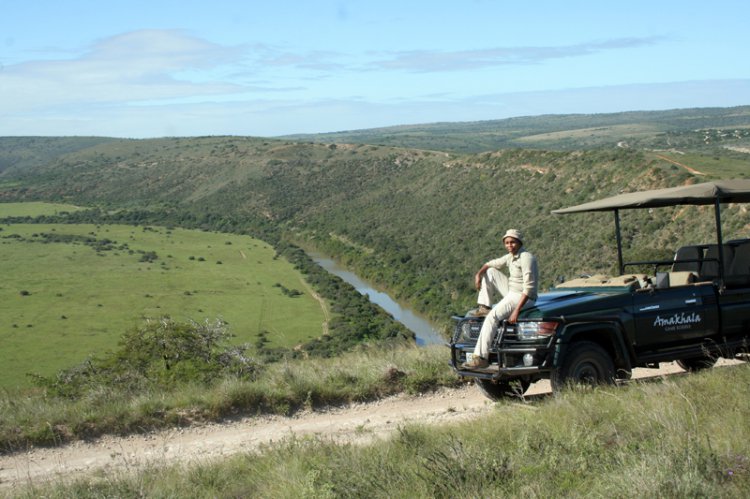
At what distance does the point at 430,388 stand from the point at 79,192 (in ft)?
481

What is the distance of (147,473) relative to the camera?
18.5ft

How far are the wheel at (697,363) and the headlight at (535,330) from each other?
98.5 inches

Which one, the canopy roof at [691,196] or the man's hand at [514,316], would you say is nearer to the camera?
the man's hand at [514,316]

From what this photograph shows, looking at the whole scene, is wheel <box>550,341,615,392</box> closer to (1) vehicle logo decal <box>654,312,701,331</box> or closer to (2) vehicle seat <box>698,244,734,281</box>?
(1) vehicle logo decal <box>654,312,701,331</box>

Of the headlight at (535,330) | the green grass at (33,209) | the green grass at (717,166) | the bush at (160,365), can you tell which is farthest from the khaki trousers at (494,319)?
the green grass at (33,209)

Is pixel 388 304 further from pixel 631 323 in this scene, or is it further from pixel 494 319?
pixel 494 319

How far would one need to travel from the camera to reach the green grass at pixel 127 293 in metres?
42.4

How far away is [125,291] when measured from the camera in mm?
58438

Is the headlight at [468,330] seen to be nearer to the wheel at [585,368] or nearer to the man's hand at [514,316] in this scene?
the man's hand at [514,316]

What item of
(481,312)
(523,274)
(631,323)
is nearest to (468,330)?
(481,312)

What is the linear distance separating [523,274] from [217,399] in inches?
135

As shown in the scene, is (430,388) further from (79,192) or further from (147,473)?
(79,192)

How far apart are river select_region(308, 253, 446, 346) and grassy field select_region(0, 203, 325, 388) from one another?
3751 mm

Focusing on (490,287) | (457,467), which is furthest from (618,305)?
(457,467)
